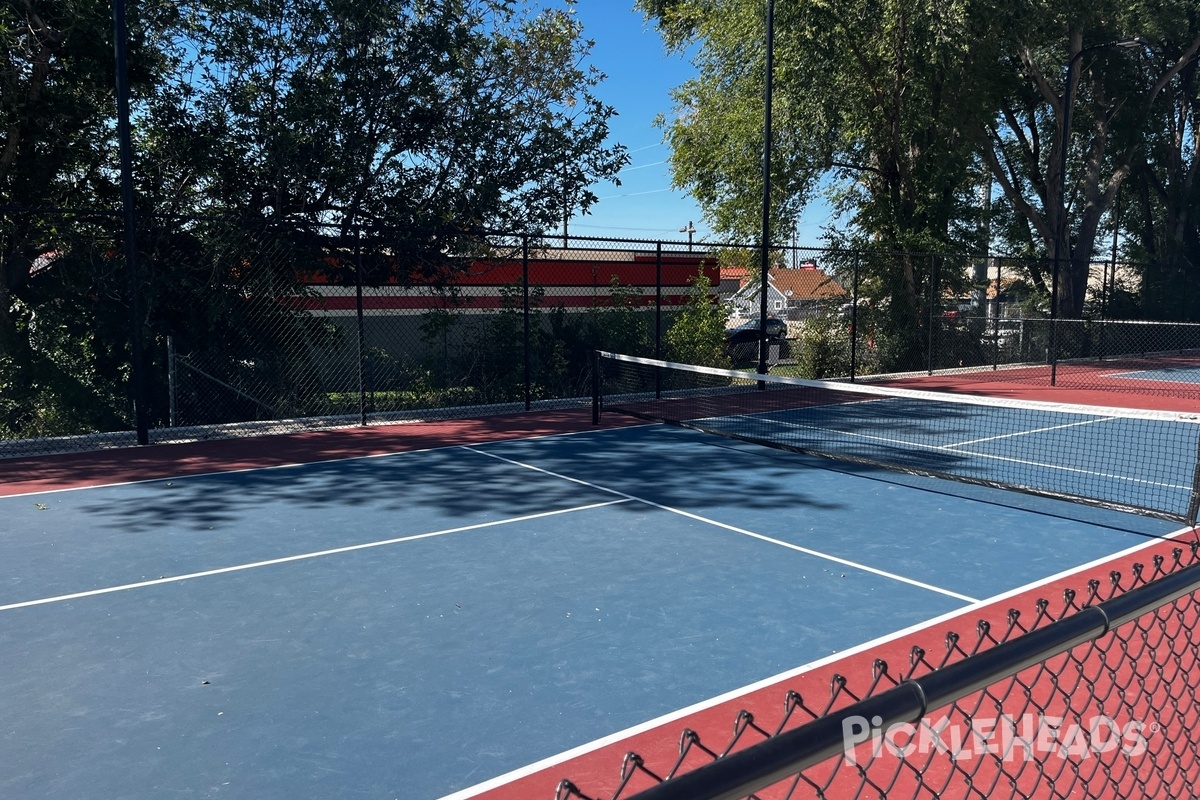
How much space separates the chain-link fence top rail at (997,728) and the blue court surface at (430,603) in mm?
751

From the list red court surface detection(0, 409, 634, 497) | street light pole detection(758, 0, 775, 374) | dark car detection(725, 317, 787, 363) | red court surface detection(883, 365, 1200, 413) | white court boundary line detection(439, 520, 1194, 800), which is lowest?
white court boundary line detection(439, 520, 1194, 800)

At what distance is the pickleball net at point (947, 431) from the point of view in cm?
987

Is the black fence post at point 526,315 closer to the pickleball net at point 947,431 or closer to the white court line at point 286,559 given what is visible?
the pickleball net at point 947,431

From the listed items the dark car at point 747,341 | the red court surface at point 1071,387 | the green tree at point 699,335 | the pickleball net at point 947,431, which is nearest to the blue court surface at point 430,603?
the pickleball net at point 947,431

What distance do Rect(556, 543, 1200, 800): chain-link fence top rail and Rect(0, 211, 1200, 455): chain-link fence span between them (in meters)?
11.6

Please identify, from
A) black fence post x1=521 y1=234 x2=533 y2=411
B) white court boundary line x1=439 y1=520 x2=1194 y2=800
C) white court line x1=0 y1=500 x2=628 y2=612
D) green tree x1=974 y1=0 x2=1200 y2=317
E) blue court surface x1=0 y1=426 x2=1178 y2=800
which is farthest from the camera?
green tree x1=974 y1=0 x2=1200 y2=317

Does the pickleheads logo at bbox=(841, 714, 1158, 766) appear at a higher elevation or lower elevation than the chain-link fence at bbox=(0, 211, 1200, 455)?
lower

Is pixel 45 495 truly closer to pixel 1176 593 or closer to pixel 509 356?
pixel 509 356

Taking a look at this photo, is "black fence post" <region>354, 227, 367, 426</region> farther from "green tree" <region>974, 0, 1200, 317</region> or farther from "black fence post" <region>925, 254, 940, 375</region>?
"green tree" <region>974, 0, 1200, 317</region>

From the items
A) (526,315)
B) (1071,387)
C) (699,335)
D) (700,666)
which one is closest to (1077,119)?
(1071,387)

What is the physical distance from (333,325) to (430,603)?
36.2 feet

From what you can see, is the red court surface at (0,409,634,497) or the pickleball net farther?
the red court surface at (0,409,634,497)

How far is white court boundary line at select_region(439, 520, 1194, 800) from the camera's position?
412 centimetres

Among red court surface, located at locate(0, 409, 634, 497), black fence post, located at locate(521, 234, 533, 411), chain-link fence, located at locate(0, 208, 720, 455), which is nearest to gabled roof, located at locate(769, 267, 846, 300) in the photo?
chain-link fence, located at locate(0, 208, 720, 455)
